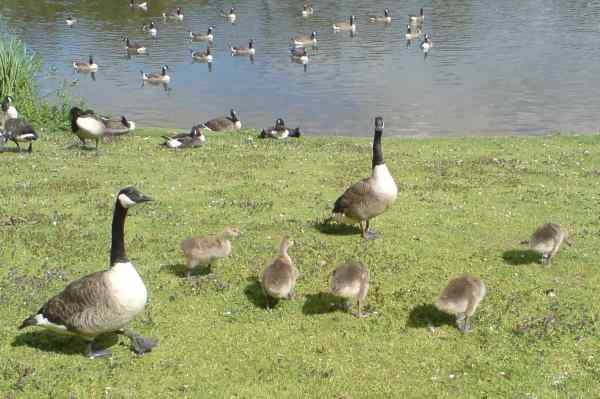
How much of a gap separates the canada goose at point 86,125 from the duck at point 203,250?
11.2 m

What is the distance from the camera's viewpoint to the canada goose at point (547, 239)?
12383 millimetres

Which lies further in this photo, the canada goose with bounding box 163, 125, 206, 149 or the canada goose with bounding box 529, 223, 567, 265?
the canada goose with bounding box 163, 125, 206, 149

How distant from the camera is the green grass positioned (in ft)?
30.9

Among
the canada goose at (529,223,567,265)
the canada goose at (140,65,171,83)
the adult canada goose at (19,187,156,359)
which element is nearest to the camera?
the adult canada goose at (19,187,156,359)

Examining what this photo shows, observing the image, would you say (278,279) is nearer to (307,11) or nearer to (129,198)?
(129,198)

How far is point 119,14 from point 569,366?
64.4m

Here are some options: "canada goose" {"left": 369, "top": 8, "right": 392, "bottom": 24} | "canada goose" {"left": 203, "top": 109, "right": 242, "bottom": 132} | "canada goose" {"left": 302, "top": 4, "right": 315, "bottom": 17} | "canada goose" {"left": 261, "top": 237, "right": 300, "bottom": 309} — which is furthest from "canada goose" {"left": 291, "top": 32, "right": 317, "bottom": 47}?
"canada goose" {"left": 261, "top": 237, "right": 300, "bottom": 309}

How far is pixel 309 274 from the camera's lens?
12344mm

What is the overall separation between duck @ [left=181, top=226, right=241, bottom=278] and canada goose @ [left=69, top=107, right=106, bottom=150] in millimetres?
11242

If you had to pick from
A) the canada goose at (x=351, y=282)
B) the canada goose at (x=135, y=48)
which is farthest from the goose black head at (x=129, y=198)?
the canada goose at (x=135, y=48)

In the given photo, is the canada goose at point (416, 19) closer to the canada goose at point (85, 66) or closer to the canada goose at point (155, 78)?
the canada goose at point (155, 78)

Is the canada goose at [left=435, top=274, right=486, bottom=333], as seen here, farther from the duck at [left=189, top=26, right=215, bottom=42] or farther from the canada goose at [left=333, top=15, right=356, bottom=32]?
the canada goose at [left=333, top=15, right=356, bottom=32]

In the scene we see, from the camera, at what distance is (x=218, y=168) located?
20047mm

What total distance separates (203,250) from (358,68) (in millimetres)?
31629
